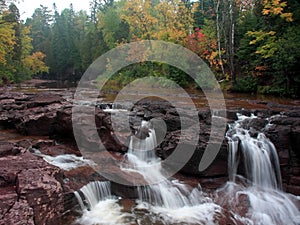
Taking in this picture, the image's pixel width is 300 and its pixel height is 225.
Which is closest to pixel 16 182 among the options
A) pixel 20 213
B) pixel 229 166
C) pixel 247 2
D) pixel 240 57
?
pixel 20 213

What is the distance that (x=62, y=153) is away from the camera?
26.6 feet

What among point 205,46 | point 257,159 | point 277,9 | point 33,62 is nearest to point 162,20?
point 205,46

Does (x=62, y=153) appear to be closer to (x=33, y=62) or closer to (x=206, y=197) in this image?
(x=206, y=197)

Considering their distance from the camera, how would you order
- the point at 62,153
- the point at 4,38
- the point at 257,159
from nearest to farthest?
the point at 62,153, the point at 257,159, the point at 4,38

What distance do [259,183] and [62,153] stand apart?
6.00 meters

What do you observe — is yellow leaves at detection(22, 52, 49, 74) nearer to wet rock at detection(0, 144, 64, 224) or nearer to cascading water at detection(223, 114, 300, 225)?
cascading water at detection(223, 114, 300, 225)

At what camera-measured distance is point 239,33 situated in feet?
75.9

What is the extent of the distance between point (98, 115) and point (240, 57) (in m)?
15.8

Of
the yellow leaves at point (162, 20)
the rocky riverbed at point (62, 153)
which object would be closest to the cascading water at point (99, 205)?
the rocky riverbed at point (62, 153)

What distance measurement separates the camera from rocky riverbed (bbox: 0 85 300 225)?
4.21 meters

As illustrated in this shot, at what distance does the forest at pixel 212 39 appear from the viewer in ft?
55.8

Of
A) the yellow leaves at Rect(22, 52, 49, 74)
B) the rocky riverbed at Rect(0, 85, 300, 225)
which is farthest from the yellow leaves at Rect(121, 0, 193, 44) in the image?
the yellow leaves at Rect(22, 52, 49, 74)

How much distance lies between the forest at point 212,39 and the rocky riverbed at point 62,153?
631 centimetres

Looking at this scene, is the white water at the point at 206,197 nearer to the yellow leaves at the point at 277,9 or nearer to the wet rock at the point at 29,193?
the wet rock at the point at 29,193
